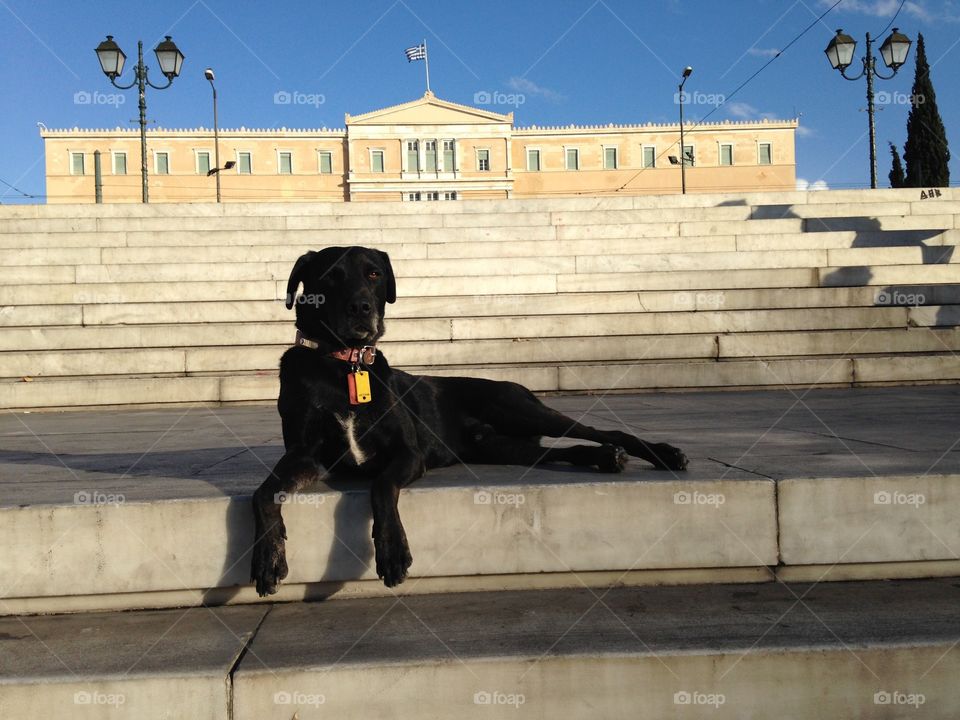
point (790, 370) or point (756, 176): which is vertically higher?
point (756, 176)

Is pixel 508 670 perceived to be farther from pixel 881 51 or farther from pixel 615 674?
pixel 881 51

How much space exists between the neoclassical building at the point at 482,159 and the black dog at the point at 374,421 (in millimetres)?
58360

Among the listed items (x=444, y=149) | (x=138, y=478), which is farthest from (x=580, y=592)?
(x=444, y=149)

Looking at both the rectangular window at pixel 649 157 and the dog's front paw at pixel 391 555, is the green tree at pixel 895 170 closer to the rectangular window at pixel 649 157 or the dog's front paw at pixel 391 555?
the rectangular window at pixel 649 157

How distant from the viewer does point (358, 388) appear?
9.99ft

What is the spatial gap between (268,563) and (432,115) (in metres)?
64.1

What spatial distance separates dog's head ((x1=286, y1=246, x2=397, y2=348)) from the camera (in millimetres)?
3211

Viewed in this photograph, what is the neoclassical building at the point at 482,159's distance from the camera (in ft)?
200

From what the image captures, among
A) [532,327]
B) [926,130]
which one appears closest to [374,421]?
[532,327]

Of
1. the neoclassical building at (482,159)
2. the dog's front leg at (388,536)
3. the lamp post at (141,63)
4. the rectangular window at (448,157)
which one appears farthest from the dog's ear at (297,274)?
the rectangular window at (448,157)

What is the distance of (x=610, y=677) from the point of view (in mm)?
2115

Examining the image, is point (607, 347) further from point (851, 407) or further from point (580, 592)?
point (580, 592)

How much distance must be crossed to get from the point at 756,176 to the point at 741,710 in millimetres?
66260

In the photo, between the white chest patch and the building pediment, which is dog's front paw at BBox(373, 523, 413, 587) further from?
the building pediment
